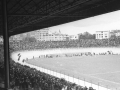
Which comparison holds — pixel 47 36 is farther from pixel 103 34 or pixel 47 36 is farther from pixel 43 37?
pixel 103 34

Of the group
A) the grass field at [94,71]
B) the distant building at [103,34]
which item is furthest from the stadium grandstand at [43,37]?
the distant building at [103,34]

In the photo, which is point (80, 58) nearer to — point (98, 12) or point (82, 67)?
point (82, 67)

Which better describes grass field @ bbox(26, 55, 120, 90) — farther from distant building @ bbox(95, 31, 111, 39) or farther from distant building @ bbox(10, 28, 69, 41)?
distant building @ bbox(95, 31, 111, 39)

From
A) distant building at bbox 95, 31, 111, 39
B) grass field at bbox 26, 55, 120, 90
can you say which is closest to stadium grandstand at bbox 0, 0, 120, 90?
grass field at bbox 26, 55, 120, 90

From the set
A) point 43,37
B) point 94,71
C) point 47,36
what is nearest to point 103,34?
point 47,36

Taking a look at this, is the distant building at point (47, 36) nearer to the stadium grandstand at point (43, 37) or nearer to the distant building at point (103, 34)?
the stadium grandstand at point (43, 37)

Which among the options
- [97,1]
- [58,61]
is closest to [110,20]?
[97,1]

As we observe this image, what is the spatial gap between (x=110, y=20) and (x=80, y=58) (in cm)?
1397

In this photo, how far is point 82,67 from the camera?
95.2ft

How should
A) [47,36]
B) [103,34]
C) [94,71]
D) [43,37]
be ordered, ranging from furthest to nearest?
[94,71], [43,37], [47,36], [103,34]

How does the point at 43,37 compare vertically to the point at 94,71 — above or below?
above

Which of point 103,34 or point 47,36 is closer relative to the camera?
point 103,34

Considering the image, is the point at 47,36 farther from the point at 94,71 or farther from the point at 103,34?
the point at 94,71

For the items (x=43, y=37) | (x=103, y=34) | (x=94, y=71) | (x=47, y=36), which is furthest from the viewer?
(x=94, y=71)
